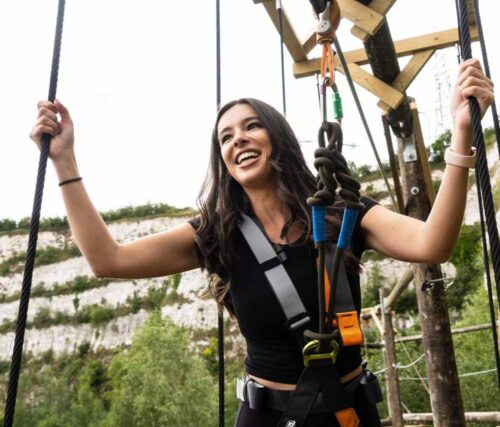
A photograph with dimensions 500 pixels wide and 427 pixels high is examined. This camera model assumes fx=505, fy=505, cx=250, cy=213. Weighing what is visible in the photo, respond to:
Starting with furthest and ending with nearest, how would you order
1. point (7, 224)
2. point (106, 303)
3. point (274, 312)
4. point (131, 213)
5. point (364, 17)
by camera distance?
point (7, 224), point (131, 213), point (106, 303), point (364, 17), point (274, 312)

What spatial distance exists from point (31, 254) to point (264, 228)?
44 cm

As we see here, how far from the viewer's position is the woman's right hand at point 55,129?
3.14 ft

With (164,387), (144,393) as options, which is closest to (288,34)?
(164,387)

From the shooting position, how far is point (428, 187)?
8.77ft

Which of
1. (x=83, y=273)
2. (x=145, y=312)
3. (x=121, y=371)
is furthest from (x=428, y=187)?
(x=83, y=273)

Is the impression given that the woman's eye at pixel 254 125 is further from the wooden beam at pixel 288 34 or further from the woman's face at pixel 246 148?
the wooden beam at pixel 288 34

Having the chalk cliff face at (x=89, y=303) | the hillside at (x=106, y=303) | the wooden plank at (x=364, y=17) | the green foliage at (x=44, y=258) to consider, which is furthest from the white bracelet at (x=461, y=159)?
the green foliage at (x=44, y=258)

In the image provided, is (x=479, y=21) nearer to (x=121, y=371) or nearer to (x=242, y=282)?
(x=242, y=282)

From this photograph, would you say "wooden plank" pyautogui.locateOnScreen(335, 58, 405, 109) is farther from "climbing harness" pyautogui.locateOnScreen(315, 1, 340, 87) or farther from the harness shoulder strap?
the harness shoulder strap

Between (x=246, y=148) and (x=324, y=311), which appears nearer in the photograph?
(x=324, y=311)

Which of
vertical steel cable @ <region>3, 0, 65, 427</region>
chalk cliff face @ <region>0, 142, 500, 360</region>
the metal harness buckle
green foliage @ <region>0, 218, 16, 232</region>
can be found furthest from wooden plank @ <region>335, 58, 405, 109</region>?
green foliage @ <region>0, 218, 16, 232</region>

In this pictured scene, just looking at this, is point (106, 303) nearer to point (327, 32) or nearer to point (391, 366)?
point (391, 366)

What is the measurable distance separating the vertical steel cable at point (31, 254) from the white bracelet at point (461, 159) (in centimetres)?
72

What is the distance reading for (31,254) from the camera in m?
0.90
